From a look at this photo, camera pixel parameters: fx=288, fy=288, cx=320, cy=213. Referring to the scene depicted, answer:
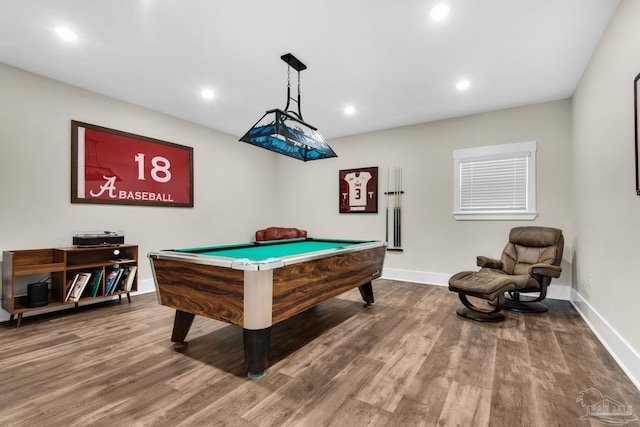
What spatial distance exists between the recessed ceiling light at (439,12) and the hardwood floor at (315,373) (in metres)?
2.68

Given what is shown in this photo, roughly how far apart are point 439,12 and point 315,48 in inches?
43.2

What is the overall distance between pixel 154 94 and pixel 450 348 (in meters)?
4.42

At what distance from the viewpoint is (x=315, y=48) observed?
2752mm

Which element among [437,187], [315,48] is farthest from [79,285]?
[437,187]

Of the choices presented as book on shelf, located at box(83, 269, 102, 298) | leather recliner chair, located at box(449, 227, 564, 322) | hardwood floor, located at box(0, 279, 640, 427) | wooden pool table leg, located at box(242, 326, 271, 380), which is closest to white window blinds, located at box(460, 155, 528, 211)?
leather recliner chair, located at box(449, 227, 564, 322)

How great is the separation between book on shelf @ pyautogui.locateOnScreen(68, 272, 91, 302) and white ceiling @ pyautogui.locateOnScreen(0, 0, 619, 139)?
228cm

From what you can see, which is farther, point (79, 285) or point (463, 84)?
point (463, 84)

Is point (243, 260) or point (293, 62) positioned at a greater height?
point (293, 62)

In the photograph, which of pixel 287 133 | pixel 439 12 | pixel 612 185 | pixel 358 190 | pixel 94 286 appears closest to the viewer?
pixel 439 12

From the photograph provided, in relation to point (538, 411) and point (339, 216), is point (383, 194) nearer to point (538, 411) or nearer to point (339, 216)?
point (339, 216)

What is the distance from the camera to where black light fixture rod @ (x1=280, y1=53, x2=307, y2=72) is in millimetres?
2865

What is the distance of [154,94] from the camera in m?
3.77

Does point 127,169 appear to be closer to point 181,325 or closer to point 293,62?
point 181,325

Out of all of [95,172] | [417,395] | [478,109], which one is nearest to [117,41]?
[95,172]
